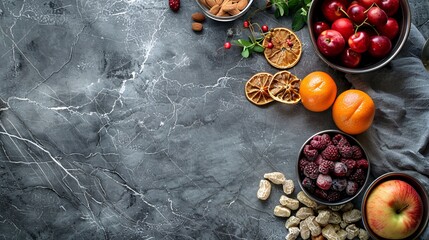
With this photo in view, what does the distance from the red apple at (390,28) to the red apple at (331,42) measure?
0.38ft

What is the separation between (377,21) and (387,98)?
0.24 meters

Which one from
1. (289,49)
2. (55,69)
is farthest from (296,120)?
(55,69)

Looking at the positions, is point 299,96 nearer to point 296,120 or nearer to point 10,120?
point 296,120

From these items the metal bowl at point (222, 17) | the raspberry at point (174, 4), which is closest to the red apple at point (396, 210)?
the metal bowl at point (222, 17)

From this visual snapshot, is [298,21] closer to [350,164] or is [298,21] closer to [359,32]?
[359,32]

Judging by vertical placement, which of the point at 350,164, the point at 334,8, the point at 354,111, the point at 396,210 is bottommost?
the point at 396,210

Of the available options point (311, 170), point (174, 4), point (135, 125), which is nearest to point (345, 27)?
point (311, 170)

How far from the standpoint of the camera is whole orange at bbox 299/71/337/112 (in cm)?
174

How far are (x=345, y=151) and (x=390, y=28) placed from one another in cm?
37

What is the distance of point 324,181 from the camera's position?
1726mm

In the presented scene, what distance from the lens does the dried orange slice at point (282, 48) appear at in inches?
74.1

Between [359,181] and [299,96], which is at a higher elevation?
[299,96]

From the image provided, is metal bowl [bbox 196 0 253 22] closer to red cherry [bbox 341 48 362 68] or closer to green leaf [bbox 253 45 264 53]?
green leaf [bbox 253 45 264 53]

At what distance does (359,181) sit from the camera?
176 centimetres
